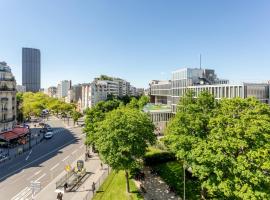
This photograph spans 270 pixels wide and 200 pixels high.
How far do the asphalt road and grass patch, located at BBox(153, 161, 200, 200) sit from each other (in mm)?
18621

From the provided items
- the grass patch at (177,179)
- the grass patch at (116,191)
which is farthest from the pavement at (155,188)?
the grass patch at (116,191)

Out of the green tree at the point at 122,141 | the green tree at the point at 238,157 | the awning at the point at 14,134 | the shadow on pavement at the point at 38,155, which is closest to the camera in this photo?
the green tree at the point at 238,157

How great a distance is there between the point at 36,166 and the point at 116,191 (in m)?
19.7

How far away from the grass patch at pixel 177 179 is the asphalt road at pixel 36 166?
61.1 ft

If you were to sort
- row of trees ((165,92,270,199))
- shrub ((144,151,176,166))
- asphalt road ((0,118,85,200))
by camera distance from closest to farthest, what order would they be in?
1. row of trees ((165,92,270,199))
2. asphalt road ((0,118,85,200))
3. shrub ((144,151,176,166))

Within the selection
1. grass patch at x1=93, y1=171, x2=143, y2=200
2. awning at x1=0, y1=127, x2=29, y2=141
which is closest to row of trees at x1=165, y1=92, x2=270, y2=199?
grass patch at x1=93, y1=171, x2=143, y2=200

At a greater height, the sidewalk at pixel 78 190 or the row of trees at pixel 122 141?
the row of trees at pixel 122 141

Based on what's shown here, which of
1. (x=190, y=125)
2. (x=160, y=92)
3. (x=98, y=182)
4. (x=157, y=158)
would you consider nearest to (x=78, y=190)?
(x=98, y=182)

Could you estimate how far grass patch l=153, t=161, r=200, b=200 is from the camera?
107 feet

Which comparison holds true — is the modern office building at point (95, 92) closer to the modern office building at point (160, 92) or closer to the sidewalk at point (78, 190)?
the modern office building at point (160, 92)

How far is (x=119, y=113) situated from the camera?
3419 cm

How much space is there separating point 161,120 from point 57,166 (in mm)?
43580

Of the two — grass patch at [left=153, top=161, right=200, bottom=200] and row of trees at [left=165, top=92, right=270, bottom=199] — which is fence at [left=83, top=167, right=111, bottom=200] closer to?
grass patch at [left=153, top=161, right=200, bottom=200]

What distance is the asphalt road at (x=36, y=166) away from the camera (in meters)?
33.8
